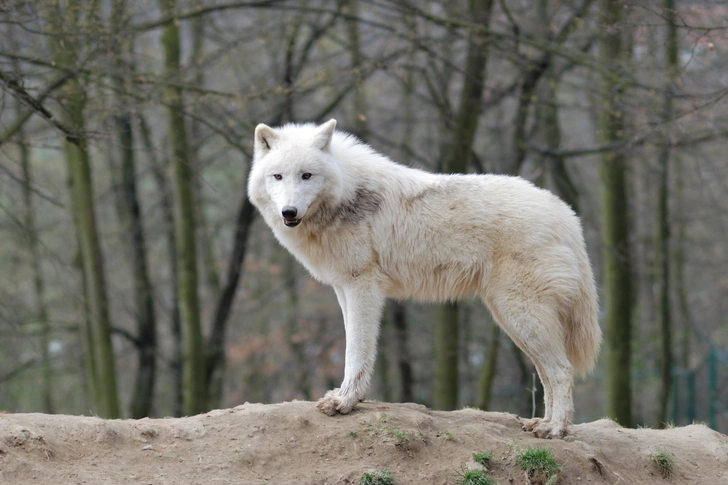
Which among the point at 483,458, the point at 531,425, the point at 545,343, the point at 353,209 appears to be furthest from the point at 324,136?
the point at 531,425

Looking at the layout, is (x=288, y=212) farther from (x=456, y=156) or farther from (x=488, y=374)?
(x=488, y=374)

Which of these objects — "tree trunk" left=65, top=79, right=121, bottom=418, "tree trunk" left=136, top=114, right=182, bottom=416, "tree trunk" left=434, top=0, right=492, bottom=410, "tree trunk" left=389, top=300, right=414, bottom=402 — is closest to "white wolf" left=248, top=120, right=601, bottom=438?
"tree trunk" left=434, top=0, right=492, bottom=410

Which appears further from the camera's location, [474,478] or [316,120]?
[316,120]

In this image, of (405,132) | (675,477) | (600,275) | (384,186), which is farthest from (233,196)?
(675,477)

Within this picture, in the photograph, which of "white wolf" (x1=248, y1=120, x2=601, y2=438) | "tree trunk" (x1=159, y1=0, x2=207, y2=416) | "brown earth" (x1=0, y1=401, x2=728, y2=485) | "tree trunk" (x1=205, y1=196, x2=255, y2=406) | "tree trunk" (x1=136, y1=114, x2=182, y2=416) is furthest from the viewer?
"tree trunk" (x1=136, y1=114, x2=182, y2=416)

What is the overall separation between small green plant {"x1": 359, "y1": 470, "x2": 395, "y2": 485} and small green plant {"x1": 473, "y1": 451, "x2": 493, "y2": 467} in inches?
28.4

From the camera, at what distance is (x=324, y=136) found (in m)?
6.59

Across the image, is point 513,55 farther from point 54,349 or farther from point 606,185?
point 54,349

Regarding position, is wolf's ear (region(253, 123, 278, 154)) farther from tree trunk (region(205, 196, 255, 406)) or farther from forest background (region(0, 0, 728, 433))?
tree trunk (region(205, 196, 255, 406))

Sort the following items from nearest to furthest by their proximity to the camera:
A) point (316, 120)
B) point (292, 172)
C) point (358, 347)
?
point (292, 172) → point (358, 347) → point (316, 120)

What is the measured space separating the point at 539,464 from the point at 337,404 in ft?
5.68

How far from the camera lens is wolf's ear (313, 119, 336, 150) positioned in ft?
21.5

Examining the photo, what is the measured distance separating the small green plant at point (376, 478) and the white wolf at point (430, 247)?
0.87 metres

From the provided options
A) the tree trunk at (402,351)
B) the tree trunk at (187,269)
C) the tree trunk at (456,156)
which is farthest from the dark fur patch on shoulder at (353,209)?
the tree trunk at (402,351)
